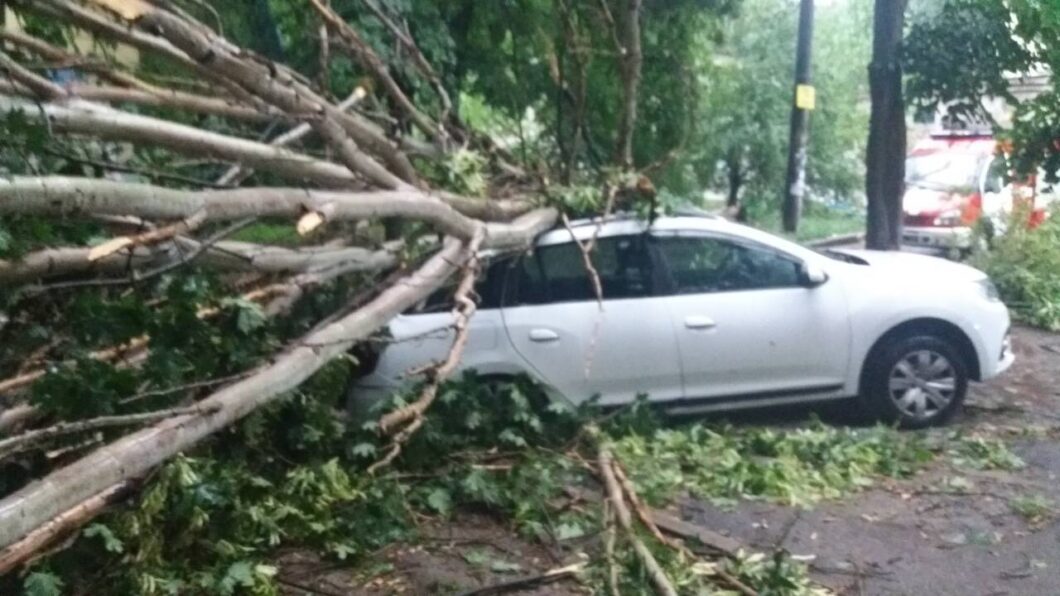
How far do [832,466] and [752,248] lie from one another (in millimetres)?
1673

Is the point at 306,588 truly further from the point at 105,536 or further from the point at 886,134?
the point at 886,134

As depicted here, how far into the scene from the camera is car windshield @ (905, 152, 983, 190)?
18.0m

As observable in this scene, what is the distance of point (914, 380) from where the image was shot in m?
8.40

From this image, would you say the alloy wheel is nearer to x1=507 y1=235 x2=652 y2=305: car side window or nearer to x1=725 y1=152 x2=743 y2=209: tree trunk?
x1=507 y1=235 x2=652 y2=305: car side window

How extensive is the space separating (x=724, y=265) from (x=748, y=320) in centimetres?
42

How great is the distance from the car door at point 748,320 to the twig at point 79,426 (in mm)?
4196

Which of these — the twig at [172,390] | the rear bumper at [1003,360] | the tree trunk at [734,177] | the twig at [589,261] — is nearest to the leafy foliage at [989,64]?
the rear bumper at [1003,360]

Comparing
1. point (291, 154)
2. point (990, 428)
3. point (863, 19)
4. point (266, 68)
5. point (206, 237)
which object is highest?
point (863, 19)

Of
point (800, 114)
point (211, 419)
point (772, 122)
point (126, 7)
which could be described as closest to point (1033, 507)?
point (211, 419)

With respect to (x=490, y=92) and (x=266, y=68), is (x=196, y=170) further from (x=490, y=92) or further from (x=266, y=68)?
(x=490, y=92)

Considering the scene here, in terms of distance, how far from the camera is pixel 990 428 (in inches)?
335

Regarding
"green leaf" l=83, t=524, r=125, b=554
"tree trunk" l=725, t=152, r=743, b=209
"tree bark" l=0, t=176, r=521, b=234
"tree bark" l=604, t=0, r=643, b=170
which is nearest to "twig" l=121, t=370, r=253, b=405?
"green leaf" l=83, t=524, r=125, b=554

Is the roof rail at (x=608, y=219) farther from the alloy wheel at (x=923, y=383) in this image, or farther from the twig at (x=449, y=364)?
the alloy wheel at (x=923, y=383)

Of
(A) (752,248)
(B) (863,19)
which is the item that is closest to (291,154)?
(A) (752,248)
